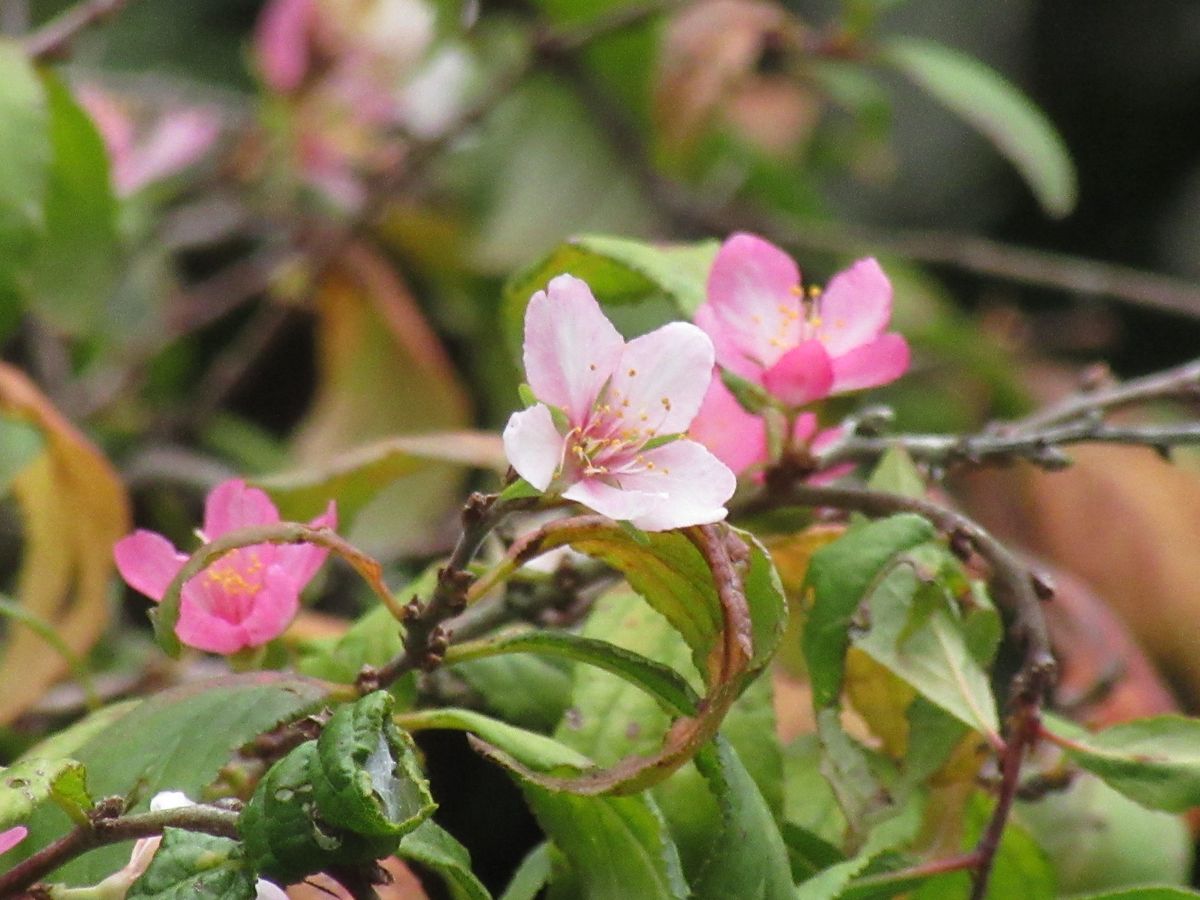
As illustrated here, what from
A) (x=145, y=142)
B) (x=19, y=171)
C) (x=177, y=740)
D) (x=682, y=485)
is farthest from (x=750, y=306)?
(x=145, y=142)

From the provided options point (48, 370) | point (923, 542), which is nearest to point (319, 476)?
point (923, 542)

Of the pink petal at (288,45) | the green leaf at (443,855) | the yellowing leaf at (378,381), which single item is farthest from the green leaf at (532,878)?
the pink petal at (288,45)

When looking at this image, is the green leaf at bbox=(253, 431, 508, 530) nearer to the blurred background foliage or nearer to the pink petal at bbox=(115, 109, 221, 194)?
the blurred background foliage

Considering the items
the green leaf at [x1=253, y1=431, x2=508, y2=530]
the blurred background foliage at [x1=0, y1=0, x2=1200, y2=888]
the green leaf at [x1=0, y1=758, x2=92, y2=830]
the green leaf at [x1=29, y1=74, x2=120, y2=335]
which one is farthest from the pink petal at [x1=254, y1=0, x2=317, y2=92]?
the green leaf at [x1=0, y1=758, x2=92, y2=830]

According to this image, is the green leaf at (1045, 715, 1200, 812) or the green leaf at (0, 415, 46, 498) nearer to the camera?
the green leaf at (1045, 715, 1200, 812)

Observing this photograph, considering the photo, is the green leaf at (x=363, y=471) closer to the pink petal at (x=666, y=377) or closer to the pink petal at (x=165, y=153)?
the pink petal at (x=666, y=377)
